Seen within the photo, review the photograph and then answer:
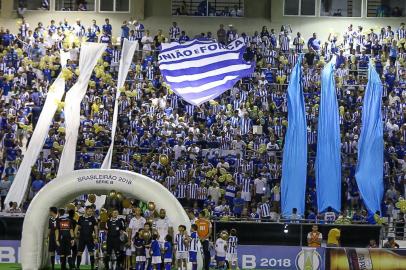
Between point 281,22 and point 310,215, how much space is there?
605 inches

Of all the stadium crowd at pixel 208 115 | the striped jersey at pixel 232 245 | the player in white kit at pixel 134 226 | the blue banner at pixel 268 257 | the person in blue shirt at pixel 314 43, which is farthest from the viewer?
the person in blue shirt at pixel 314 43

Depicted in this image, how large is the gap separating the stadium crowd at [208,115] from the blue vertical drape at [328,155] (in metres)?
0.64

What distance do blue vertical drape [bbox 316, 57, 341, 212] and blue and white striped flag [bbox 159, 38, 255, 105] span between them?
13.2ft

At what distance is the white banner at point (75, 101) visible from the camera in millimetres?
38000

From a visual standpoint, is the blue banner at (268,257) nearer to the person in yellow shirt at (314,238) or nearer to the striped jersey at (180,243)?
the person in yellow shirt at (314,238)

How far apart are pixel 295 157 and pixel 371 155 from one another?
247 centimetres

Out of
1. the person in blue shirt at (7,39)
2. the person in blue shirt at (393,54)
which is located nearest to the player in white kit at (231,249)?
the person in blue shirt at (393,54)

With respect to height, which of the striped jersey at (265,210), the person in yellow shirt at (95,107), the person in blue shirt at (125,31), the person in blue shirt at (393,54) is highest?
the person in blue shirt at (125,31)

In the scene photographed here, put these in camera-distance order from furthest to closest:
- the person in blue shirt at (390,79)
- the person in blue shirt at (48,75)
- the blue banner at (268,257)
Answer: the person in blue shirt at (390,79) → the person in blue shirt at (48,75) → the blue banner at (268,257)

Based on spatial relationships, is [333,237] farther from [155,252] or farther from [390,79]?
[390,79]

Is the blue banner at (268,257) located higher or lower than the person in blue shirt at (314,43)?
lower

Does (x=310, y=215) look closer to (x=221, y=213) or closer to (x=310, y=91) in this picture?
(x=221, y=213)

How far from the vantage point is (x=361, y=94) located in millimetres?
42812

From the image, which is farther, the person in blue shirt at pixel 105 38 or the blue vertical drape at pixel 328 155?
the person in blue shirt at pixel 105 38
